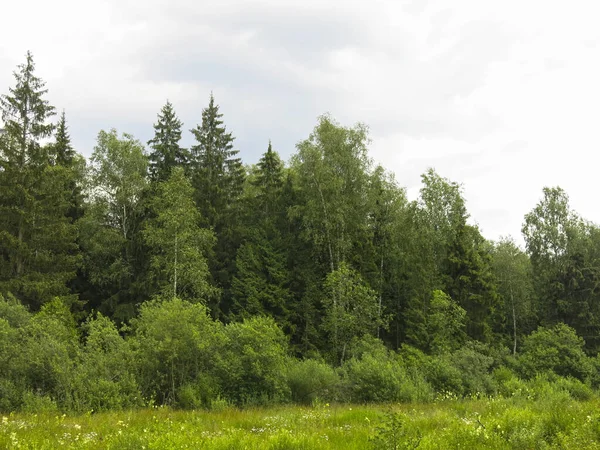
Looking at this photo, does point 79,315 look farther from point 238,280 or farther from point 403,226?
point 403,226

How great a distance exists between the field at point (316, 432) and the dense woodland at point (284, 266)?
646 cm

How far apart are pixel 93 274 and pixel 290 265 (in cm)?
1577

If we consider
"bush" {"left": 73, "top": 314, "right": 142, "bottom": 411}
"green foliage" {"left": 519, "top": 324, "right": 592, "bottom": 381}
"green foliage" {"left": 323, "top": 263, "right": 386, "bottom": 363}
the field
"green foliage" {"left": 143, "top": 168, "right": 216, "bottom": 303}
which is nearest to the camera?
the field

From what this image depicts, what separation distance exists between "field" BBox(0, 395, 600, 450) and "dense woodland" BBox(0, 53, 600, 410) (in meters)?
6.46

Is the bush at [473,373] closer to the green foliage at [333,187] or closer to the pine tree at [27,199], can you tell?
the green foliage at [333,187]

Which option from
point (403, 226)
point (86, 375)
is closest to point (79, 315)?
point (86, 375)

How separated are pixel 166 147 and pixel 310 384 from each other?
92.5 feet

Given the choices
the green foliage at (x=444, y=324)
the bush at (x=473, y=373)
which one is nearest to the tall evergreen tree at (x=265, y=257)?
the green foliage at (x=444, y=324)

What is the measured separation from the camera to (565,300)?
4334 centimetres

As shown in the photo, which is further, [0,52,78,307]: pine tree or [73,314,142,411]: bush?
[0,52,78,307]: pine tree

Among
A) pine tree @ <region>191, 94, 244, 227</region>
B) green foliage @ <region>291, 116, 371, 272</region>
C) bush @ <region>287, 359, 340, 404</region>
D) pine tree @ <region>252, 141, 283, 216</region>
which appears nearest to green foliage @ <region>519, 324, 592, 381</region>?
green foliage @ <region>291, 116, 371, 272</region>

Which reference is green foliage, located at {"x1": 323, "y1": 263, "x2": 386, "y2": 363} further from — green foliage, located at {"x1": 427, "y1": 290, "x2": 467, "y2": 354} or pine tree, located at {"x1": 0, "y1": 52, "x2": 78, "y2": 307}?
pine tree, located at {"x1": 0, "y1": 52, "x2": 78, "y2": 307}

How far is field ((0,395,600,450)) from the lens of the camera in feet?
23.4

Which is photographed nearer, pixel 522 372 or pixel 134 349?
pixel 134 349
